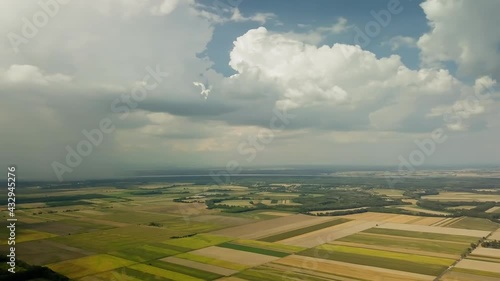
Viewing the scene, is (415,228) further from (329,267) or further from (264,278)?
(264,278)

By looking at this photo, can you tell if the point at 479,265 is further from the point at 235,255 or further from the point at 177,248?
the point at 177,248

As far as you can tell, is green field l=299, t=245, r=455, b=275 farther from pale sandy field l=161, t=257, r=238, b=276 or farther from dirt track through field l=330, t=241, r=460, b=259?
pale sandy field l=161, t=257, r=238, b=276

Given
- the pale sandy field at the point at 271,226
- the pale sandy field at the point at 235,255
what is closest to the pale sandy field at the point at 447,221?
the pale sandy field at the point at 271,226

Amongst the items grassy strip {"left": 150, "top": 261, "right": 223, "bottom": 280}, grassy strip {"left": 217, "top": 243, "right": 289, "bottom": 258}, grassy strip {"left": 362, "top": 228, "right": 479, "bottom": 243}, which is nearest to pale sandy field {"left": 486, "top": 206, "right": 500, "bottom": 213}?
grassy strip {"left": 362, "top": 228, "right": 479, "bottom": 243}

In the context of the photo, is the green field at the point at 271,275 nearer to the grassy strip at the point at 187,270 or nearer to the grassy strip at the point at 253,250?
the grassy strip at the point at 187,270

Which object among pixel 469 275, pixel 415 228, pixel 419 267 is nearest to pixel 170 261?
pixel 419 267

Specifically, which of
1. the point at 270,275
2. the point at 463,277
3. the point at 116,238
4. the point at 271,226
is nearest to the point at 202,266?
the point at 270,275
